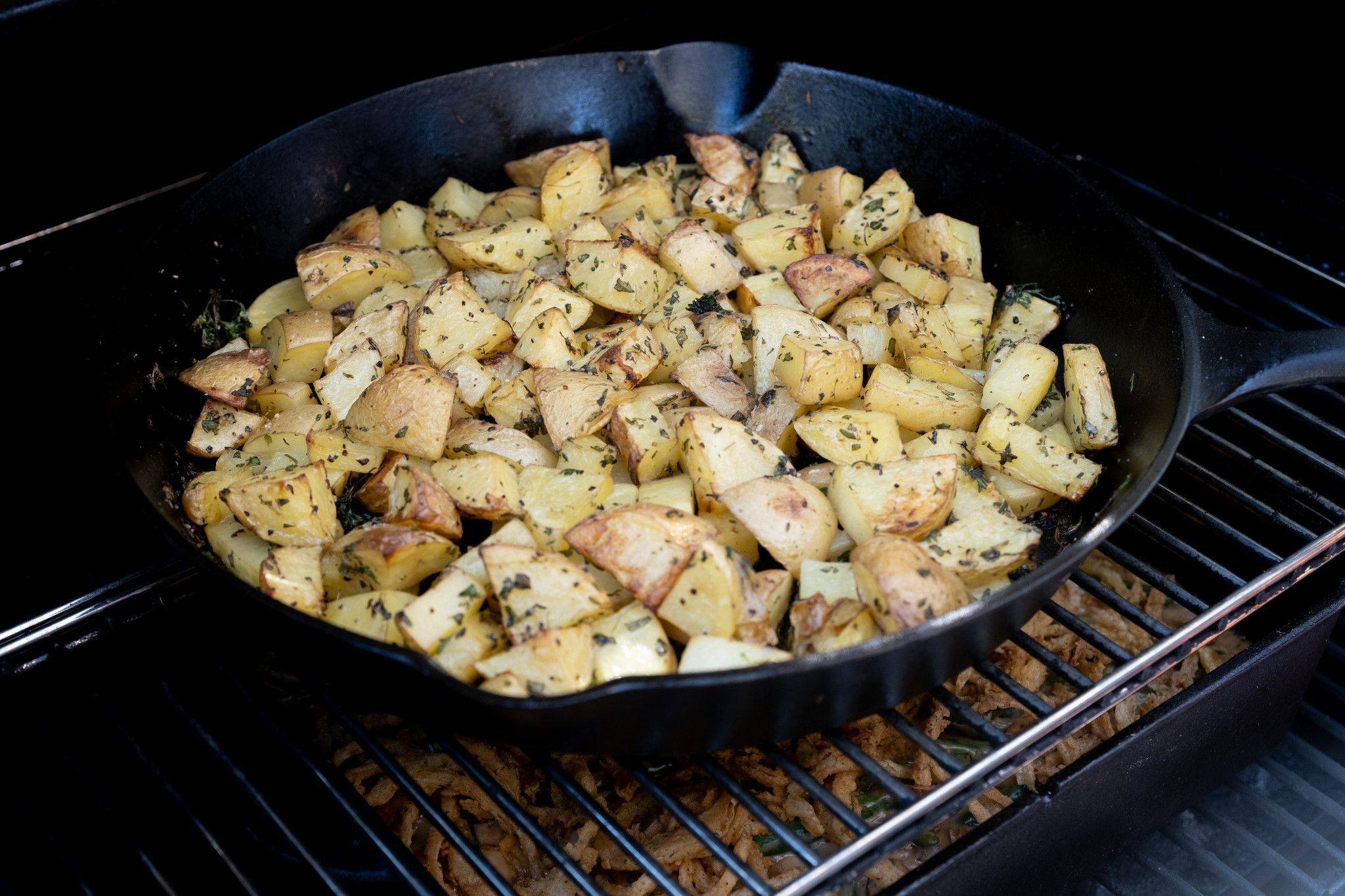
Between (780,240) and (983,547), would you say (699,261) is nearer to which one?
(780,240)

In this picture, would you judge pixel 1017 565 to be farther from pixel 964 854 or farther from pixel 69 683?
pixel 69 683

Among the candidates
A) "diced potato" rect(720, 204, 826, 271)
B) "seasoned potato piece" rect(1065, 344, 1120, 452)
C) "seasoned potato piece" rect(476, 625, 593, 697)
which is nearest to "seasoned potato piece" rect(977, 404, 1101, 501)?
"seasoned potato piece" rect(1065, 344, 1120, 452)

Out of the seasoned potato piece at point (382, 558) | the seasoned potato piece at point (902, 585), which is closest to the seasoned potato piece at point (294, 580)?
the seasoned potato piece at point (382, 558)

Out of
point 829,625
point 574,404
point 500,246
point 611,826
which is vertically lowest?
point 611,826

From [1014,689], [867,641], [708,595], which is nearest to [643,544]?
[708,595]

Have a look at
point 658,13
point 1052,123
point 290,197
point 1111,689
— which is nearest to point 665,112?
point 658,13
